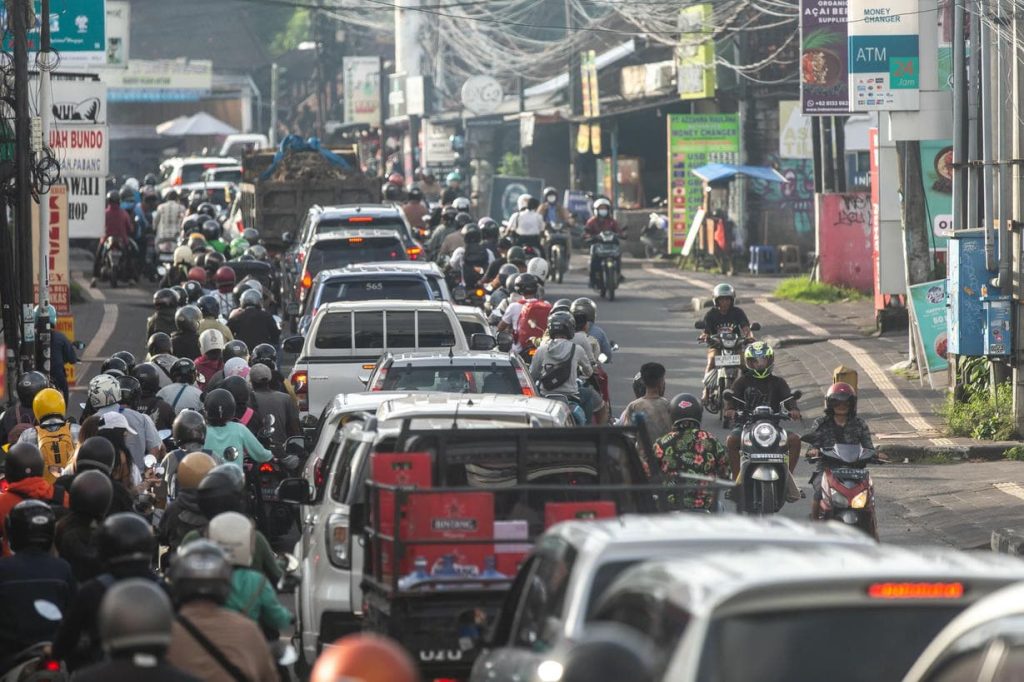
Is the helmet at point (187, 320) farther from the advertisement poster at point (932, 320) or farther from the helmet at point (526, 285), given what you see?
the advertisement poster at point (932, 320)

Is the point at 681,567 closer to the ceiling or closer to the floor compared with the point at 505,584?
closer to the ceiling

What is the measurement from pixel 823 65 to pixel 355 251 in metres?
8.32

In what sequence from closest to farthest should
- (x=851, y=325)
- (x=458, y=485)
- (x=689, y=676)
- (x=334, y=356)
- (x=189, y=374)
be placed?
(x=689, y=676) < (x=458, y=485) < (x=189, y=374) < (x=334, y=356) < (x=851, y=325)

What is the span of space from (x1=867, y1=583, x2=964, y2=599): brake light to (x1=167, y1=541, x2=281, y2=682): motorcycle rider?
2.15 m

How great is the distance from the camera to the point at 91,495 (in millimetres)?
8375

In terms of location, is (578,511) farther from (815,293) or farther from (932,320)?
(815,293)

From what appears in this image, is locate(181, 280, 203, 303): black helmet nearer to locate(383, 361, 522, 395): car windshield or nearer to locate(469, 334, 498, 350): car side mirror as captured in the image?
locate(469, 334, 498, 350): car side mirror

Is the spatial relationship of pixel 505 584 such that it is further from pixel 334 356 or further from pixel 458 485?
pixel 334 356

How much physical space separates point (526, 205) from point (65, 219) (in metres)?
13.0

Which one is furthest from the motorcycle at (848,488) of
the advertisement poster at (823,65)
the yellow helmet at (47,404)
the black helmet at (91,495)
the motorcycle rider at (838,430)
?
the advertisement poster at (823,65)

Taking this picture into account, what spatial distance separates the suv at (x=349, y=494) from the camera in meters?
9.29

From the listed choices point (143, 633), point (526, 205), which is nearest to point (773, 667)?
point (143, 633)

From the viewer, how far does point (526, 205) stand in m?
33.2

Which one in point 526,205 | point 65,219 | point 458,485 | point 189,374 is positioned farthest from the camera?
point 526,205
